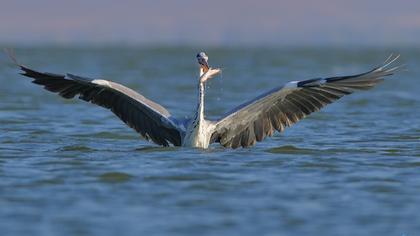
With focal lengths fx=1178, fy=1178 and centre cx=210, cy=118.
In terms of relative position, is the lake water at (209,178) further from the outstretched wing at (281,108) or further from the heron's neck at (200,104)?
the heron's neck at (200,104)

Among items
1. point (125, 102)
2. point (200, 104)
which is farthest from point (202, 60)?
point (125, 102)

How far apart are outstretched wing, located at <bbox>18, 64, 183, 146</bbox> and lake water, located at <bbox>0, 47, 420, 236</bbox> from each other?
0.25m

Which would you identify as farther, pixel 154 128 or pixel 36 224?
pixel 154 128

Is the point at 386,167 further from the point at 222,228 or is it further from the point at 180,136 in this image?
the point at 222,228

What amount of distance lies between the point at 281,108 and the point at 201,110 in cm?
120

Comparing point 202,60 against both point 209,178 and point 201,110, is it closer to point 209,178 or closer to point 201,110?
point 201,110

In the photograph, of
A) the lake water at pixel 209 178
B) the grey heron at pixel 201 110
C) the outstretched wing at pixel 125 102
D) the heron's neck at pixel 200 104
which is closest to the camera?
the lake water at pixel 209 178

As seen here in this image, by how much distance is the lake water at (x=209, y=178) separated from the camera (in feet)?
35.5

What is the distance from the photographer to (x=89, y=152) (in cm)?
1536

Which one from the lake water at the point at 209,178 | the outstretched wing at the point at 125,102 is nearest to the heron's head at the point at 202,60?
the outstretched wing at the point at 125,102

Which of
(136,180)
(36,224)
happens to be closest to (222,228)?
(36,224)

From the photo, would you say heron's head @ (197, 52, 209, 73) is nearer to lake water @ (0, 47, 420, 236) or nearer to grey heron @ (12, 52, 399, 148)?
grey heron @ (12, 52, 399, 148)

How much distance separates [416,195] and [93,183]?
345 cm

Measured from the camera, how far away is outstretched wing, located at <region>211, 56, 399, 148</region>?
14688mm
